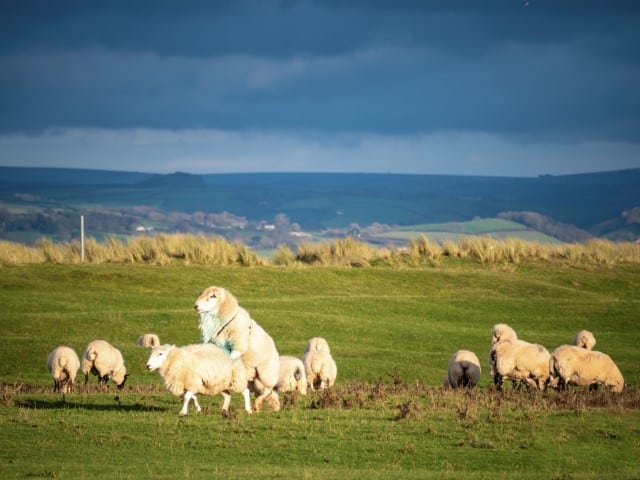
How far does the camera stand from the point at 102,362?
979 inches

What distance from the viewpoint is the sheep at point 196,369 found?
1803 cm

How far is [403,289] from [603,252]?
53.1 feet

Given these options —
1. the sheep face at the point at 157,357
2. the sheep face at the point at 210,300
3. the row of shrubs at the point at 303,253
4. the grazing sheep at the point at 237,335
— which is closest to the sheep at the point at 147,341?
the grazing sheep at the point at 237,335

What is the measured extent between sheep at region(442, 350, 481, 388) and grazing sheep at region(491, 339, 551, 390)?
2.66 ft

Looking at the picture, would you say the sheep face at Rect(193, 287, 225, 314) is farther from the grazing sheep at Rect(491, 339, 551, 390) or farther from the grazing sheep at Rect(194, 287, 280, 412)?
the grazing sheep at Rect(491, 339, 551, 390)

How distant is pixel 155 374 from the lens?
29391 mm

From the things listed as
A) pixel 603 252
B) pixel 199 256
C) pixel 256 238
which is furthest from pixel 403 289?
pixel 256 238

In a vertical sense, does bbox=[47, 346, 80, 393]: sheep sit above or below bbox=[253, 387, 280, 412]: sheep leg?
above

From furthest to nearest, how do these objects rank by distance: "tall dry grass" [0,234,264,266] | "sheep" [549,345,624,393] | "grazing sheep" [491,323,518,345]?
"tall dry grass" [0,234,264,266] → "grazing sheep" [491,323,518,345] → "sheep" [549,345,624,393]

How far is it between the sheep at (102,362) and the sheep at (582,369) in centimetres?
927

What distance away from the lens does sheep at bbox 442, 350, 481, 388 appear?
24.3m

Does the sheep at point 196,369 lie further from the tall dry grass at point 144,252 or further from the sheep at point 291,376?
the tall dry grass at point 144,252

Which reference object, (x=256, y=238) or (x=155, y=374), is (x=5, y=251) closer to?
(x=155, y=374)

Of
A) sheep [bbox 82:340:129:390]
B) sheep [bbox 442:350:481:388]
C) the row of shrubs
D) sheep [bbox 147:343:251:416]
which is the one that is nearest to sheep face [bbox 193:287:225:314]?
sheep [bbox 147:343:251:416]
